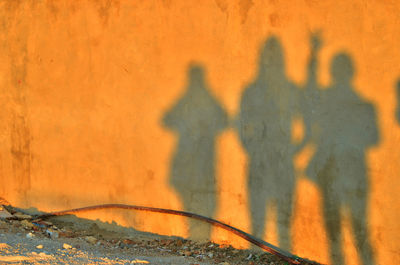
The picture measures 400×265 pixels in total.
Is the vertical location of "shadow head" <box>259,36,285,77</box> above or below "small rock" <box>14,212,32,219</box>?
above

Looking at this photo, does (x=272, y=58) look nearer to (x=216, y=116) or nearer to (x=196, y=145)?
(x=216, y=116)

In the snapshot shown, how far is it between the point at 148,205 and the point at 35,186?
1.49 m

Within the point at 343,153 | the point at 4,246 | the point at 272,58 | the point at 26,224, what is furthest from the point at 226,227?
the point at 26,224

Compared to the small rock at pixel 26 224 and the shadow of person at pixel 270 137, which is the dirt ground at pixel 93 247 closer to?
the small rock at pixel 26 224

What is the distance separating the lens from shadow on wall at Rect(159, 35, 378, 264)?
3.90m

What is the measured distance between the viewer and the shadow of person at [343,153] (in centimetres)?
387

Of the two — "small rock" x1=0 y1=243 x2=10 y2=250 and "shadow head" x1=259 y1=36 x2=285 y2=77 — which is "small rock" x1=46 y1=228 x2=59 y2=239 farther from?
"shadow head" x1=259 y1=36 x2=285 y2=77

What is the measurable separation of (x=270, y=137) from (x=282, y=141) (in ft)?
0.37

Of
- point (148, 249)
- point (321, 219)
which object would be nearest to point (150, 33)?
point (148, 249)

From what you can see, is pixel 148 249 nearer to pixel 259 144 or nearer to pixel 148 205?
pixel 148 205

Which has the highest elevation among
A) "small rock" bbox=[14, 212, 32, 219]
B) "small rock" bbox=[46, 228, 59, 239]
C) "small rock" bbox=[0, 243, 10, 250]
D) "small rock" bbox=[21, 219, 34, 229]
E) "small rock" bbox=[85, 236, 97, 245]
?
"small rock" bbox=[0, 243, 10, 250]

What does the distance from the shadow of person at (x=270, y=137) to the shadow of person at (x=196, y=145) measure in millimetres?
290

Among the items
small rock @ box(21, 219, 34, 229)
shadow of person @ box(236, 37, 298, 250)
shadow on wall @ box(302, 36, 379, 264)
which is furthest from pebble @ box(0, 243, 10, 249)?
shadow on wall @ box(302, 36, 379, 264)

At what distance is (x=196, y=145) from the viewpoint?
15.0ft
